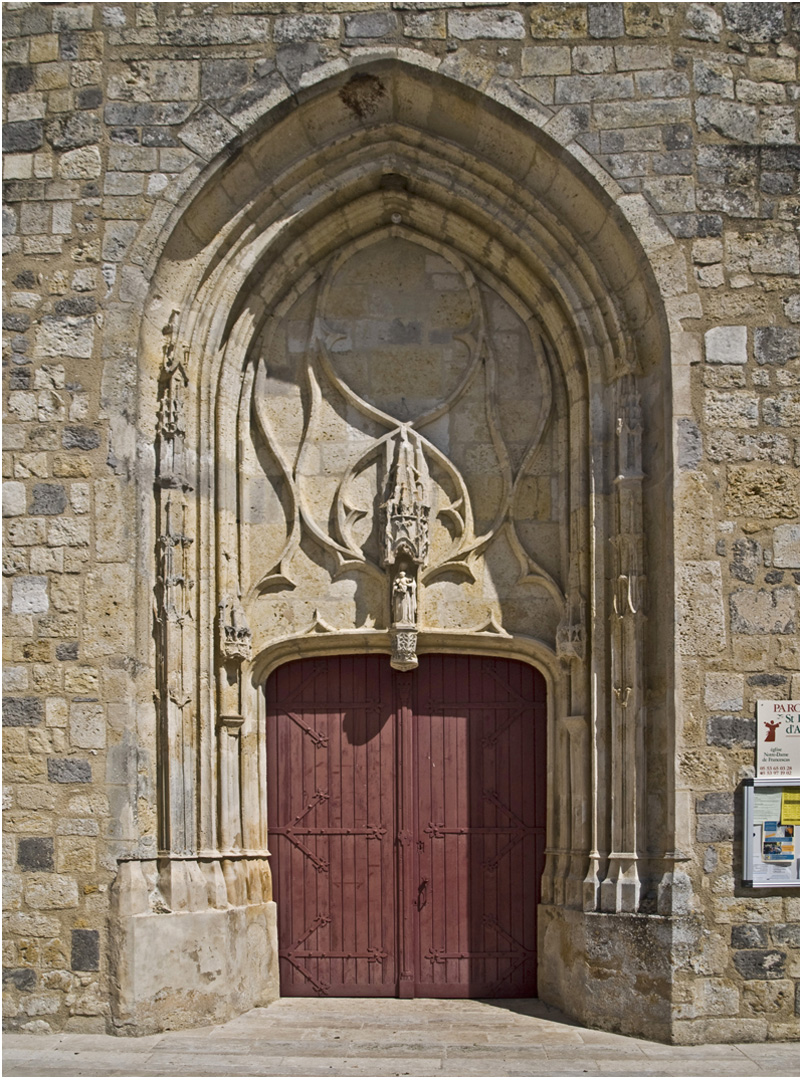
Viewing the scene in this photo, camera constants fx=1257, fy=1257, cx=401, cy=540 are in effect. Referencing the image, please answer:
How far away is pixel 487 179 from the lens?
665 cm

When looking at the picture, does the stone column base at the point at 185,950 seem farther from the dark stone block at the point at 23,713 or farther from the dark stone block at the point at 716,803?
the dark stone block at the point at 716,803

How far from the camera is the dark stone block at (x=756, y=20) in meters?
6.25

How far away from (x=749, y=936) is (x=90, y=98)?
5184mm

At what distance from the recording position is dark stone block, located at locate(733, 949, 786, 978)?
5.82m

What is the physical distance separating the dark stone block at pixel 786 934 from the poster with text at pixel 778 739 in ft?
2.24

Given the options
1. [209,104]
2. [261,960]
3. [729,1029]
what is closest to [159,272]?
[209,104]

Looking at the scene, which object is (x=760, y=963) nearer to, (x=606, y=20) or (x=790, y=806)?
(x=790, y=806)

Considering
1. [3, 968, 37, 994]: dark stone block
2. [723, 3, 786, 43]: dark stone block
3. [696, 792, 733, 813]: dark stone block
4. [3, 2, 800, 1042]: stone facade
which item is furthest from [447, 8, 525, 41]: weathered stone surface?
[3, 968, 37, 994]: dark stone block

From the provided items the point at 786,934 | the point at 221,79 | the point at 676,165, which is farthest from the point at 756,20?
the point at 786,934

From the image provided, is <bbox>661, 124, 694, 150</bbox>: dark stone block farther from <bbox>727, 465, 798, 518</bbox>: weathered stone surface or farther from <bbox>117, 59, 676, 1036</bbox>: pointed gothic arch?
<bbox>727, 465, 798, 518</bbox>: weathered stone surface

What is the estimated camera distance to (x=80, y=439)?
6.16 m

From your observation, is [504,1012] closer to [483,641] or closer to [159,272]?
[483,641]

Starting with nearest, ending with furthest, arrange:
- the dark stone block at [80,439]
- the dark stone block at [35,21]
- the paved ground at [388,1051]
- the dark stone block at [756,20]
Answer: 1. the paved ground at [388,1051]
2. the dark stone block at [80,439]
3. the dark stone block at [756,20]
4. the dark stone block at [35,21]

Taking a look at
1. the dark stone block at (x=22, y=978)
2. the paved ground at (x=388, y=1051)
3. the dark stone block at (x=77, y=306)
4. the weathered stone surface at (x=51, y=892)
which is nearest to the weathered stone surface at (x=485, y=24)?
the dark stone block at (x=77, y=306)
